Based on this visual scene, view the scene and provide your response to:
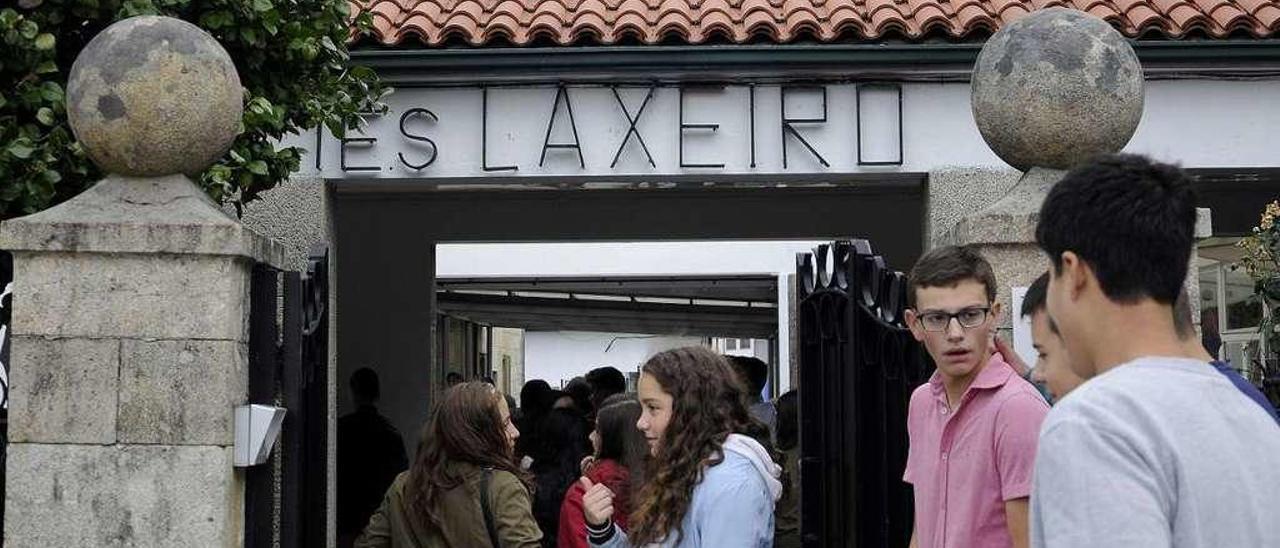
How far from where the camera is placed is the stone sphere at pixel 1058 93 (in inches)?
230

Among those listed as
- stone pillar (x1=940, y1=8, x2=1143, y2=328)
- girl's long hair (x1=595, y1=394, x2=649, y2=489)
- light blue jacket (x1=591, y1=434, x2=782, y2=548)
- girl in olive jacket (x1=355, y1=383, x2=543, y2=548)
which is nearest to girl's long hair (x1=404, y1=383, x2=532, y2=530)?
girl in olive jacket (x1=355, y1=383, x2=543, y2=548)

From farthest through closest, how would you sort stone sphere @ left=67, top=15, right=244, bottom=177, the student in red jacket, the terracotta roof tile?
the terracotta roof tile
the student in red jacket
stone sphere @ left=67, top=15, right=244, bottom=177

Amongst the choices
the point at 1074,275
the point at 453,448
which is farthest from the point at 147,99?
the point at 1074,275

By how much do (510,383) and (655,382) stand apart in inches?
1842

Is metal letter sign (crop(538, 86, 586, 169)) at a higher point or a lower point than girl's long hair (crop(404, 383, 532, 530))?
higher

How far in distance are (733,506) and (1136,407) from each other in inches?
104

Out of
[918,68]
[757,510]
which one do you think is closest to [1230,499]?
[757,510]

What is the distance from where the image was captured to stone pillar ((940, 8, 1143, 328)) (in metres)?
5.84

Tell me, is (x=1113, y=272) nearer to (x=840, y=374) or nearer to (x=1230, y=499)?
(x=1230, y=499)

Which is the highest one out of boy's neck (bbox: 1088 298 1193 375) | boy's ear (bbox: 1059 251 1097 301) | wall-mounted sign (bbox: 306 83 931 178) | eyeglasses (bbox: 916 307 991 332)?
wall-mounted sign (bbox: 306 83 931 178)

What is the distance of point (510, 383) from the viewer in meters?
51.7

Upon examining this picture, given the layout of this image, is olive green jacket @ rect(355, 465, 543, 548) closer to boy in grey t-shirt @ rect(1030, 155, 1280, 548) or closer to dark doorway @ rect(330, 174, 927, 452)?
boy in grey t-shirt @ rect(1030, 155, 1280, 548)

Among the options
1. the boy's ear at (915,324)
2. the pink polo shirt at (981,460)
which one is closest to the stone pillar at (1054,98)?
the boy's ear at (915,324)

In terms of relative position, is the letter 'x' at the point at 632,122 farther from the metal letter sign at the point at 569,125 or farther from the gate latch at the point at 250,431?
the gate latch at the point at 250,431
